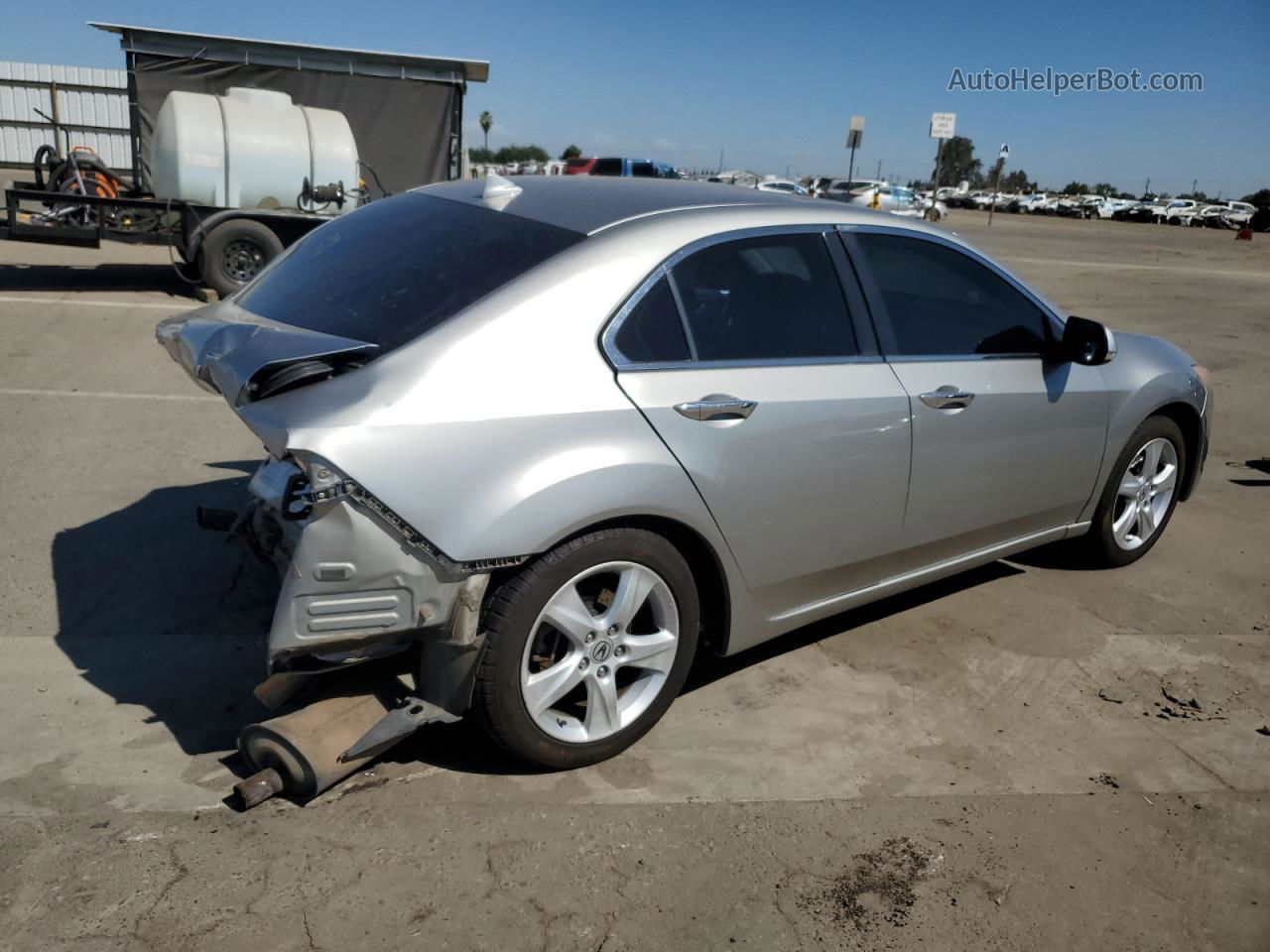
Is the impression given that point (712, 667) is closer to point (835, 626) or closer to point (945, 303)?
point (835, 626)

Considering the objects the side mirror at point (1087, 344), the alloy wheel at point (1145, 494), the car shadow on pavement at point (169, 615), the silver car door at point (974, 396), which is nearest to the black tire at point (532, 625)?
the car shadow on pavement at point (169, 615)

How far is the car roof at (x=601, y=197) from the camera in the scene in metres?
3.47

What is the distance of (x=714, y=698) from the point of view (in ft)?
12.6

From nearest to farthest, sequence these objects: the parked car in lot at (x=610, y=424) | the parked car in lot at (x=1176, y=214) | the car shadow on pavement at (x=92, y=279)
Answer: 1. the parked car in lot at (x=610, y=424)
2. the car shadow on pavement at (x=92, y=279)
3. the parked car in lot at (x=1176, y=214)

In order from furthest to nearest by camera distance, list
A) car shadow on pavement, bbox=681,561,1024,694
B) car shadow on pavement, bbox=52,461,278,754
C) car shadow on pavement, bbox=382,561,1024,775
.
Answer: car shadow on pavement, bbox=681,561,1024,694 < car shadow on pavement, bbox=52,461,278,754 < car shadow on pavement, bbox=382,561,1024,775

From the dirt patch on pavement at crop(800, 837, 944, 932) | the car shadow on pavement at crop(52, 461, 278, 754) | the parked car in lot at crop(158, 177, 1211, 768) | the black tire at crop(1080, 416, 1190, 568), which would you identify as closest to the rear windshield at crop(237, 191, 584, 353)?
the parked car in lot at crop(158, 177, 1211, 768)

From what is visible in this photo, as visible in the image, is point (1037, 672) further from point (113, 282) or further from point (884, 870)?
point (113, 282)

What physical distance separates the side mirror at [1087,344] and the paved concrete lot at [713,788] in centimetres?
115

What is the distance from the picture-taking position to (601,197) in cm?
367

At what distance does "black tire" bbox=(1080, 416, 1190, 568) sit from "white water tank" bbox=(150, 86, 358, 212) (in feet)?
34.0

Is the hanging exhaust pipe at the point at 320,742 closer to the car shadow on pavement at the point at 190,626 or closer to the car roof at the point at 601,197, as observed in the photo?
the car shadow on pavement at the point at 190,626

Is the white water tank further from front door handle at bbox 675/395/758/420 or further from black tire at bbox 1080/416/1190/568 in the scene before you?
front door handle at bbox 675/395/758/420

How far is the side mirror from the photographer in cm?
438

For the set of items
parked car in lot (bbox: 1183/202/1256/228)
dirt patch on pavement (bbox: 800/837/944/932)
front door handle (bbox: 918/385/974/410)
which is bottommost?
dirt patch on pavement (bbox: 800/837/944/932)
